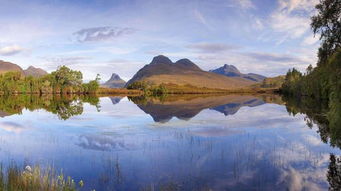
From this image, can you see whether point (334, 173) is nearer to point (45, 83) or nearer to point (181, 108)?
point (181, 108)

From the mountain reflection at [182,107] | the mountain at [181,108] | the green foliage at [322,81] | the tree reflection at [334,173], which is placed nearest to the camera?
the tree reflection at [334,173]

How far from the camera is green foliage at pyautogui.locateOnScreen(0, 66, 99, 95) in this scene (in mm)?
176375

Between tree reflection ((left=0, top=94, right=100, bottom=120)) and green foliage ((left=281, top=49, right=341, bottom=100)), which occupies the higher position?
green foliage ((left=281, top=49, right=341, bottom=100))

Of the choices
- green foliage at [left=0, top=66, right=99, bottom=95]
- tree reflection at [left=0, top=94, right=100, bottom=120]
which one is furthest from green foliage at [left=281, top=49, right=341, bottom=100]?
green foliage at [left=0, top=66, right=99, bottom=95]

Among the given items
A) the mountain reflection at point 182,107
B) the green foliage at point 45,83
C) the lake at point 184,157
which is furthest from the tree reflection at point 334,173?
the green foliage at point 45,83

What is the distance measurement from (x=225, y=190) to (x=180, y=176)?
10.1ft

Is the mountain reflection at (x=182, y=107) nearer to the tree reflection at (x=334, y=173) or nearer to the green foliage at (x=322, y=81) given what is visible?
the green foliage at (x=322, y=81)

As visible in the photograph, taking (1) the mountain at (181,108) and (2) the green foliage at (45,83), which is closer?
(1) the mountain at (181,108)

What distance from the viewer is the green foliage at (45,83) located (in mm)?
→ 176375

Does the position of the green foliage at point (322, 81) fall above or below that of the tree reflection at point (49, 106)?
above

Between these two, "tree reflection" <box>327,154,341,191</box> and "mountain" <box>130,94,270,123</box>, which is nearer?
"tree reflection" <box>327,154,341,191</box>

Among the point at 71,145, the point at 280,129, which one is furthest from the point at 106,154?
the point at 280,129

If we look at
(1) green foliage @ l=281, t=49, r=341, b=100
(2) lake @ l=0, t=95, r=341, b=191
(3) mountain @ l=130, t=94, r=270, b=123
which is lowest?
(2) lake @ l=0, t=95, r=341, b=191

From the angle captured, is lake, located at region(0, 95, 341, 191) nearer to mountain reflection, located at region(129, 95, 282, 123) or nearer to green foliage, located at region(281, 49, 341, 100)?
green foliage, located at region(281, 49, 341, 100)
